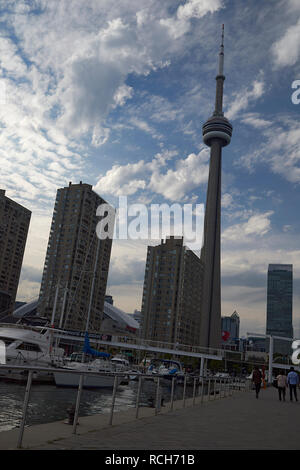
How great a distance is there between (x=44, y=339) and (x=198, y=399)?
1836cm

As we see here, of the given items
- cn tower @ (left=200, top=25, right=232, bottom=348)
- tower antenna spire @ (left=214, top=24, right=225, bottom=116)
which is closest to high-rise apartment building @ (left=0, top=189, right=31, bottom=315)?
cn tower @ (left=200, top=25, right=232, bottom=348)

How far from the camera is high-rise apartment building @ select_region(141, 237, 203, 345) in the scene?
137625mm

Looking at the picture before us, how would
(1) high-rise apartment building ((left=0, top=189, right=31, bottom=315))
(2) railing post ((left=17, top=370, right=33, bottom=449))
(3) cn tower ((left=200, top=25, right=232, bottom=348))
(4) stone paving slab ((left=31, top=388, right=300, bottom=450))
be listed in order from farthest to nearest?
(3) cn tower ((left=200, top=25, right=232, bottom=348)) < (1) high-rise apartment building ((left=0, top=189, right=31, bottom=315)) < (4) stone paving slab ((left=31, top=388, right=300, bottom=450)) < (2) railing post ((left=17, top=370, right=33, bottom=449))

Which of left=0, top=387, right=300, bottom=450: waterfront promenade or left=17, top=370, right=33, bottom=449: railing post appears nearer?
left=17, top=370, right=33, bottom=449: railing post

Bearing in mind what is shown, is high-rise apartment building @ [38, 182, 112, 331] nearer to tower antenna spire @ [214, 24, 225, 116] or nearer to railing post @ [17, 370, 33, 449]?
tower antenna spire @ [214, 24, 225, 116]

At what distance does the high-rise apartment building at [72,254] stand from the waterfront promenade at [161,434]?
10946 cm

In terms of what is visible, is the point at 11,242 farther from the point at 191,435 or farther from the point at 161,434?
the point at 191,435

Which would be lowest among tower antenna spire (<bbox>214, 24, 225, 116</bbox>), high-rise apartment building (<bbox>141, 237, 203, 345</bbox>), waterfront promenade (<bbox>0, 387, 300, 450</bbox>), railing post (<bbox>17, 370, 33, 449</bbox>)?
waterfront promenade (<bbox>0, 387, 300, 450</bbox>)

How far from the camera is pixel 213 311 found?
141000 mm

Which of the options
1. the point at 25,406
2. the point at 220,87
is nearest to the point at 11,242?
the point at 220,87

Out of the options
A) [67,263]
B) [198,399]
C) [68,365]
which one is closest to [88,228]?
[67,263]

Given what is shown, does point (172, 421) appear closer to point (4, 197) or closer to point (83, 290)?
point (83, 290)

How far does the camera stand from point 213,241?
14212 centimetres

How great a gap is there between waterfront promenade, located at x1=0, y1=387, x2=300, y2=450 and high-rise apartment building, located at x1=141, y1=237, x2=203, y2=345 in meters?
128
